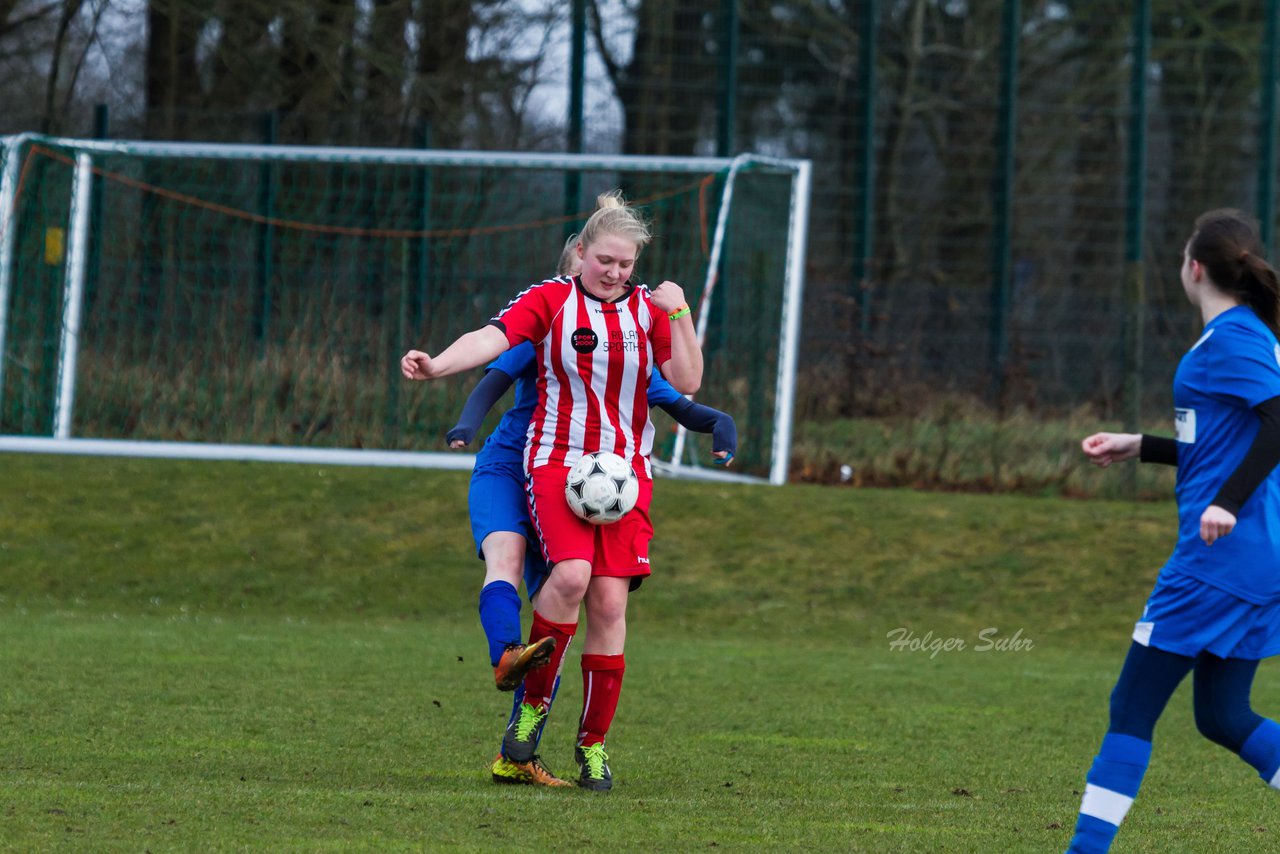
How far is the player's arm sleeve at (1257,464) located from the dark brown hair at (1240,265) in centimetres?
31

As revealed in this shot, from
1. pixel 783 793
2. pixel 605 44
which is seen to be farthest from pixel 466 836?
pixel 605 44

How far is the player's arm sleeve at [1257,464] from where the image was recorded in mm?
3844

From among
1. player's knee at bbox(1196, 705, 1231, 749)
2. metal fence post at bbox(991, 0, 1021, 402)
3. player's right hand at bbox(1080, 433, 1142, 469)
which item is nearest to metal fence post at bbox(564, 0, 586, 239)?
metal fence post at bbox(991, 0, 1021, 402)

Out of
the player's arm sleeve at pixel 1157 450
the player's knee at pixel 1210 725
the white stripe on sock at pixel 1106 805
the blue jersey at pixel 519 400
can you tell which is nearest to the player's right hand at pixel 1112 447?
the player's arm sleeve at pixel 1157 450

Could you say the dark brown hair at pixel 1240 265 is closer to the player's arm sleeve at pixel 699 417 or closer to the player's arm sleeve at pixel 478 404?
the player's arm sleeve at pixel 699 417

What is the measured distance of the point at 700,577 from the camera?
37.2 feet

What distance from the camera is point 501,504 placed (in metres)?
5.38

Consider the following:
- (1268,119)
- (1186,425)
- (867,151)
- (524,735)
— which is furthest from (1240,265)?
(1268,119)

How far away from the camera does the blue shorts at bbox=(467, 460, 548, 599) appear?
536 centimetres

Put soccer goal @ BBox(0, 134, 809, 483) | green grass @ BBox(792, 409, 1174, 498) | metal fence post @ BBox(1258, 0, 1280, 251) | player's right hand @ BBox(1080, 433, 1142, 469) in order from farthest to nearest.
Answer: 1. metal fence post @ BBox(1258, 0, 1280, 251)
2. green grass @ BBox(792, 409, 1174, 498)
3. soccer goal @ BBox(0, 134, 809, 483)
4. player's right hand @ BBox(1080, 433, 1142, 469)

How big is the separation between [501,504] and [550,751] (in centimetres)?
120

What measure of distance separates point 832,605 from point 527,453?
19.4 feet

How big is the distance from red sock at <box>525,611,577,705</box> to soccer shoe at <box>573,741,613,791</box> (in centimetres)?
20

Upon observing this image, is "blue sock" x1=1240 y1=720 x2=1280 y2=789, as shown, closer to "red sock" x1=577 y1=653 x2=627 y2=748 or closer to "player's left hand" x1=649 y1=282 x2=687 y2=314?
"red sock" x1=577 y1=653 x2=627 y2=748
